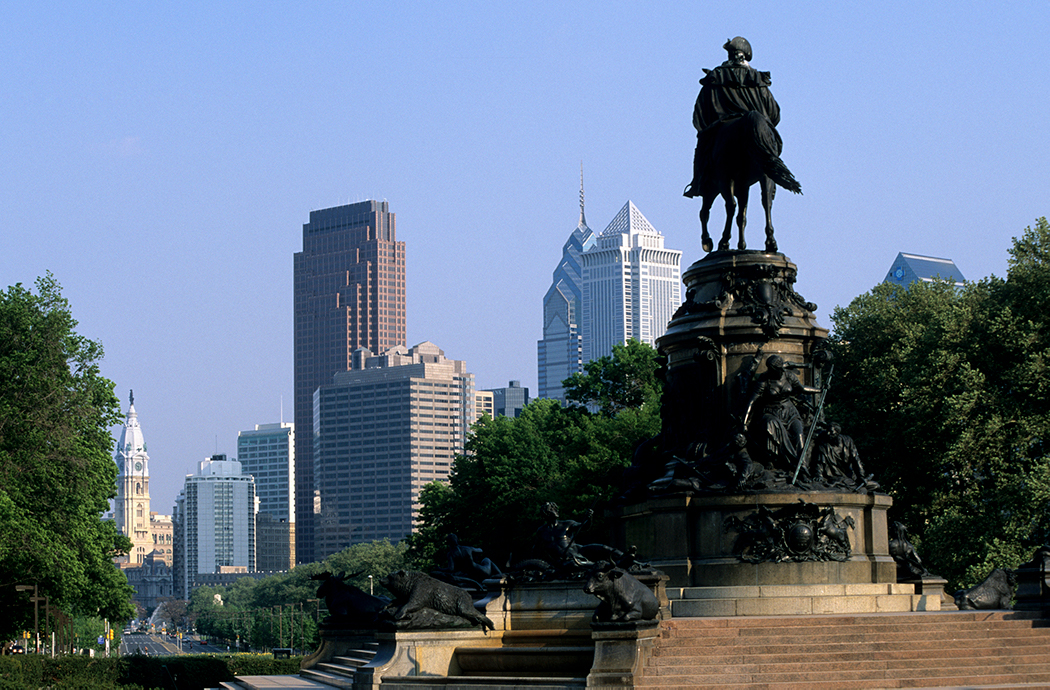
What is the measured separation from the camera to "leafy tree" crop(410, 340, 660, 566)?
173 feet

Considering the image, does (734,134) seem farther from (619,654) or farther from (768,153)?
(619,654)

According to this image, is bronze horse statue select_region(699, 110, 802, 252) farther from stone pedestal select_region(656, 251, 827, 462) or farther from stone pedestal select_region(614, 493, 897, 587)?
stone pedestal select_region(614, 493, 897, 587)

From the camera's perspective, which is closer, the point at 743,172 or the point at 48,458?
the point at 743,172

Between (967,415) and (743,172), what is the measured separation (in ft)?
49.5

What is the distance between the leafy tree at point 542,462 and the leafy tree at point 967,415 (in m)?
9.29

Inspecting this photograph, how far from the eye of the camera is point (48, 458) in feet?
149

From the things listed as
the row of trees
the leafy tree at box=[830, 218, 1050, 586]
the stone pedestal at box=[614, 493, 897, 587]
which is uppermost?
the leafy tree at box=[830, 218, 1050, 586]

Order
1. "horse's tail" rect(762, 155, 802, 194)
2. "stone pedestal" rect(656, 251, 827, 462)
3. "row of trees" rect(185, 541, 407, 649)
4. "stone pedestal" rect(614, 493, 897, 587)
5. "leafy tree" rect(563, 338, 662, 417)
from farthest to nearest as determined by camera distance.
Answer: "row of trees" rect(185, 541, 407, 649), "leafy tree" rect(563, 338, 662, 417), "horse's tail" rect(762, 155, 802, 194), "stone pedestal" rect(656, 251, 827, 462), "stone pedestal" rect(614, 493, 897, 587)

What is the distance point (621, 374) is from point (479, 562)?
33.5 m

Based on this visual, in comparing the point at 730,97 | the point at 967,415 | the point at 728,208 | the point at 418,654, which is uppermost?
the point at 730,97

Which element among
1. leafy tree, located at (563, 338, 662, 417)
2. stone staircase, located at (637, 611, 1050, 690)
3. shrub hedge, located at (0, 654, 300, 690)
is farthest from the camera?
leafy tree, located at (563, 338, 662, 417)

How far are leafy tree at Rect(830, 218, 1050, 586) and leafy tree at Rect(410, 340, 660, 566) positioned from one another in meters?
9.29

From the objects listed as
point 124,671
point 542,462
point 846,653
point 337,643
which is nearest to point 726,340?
point 846,653

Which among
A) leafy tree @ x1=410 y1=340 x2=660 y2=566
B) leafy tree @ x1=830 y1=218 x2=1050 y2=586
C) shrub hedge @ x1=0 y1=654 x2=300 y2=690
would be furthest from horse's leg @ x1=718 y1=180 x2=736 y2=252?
shrub hedge @ x1=0 y1=654 x2=300 y2=690
